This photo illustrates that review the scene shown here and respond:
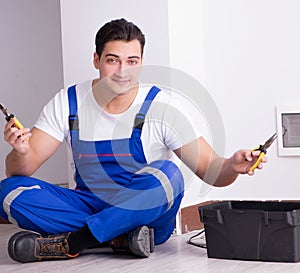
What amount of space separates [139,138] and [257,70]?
73 cm

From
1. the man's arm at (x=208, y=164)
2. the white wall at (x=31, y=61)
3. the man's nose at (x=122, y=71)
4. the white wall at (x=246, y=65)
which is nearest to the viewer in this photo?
the man's arm at (x=208, y=164)

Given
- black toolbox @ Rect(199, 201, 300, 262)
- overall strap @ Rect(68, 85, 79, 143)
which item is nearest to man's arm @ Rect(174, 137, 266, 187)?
black toolbox @ Rect(199, 201, 300, 262)

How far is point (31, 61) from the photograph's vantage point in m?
4.01

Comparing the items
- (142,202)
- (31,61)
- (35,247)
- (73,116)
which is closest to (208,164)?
(142,202)

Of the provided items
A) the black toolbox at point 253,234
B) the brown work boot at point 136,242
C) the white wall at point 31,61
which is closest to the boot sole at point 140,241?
the brown work boot at point 136,242

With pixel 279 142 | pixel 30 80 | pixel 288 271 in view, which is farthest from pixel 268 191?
pixel 30 80

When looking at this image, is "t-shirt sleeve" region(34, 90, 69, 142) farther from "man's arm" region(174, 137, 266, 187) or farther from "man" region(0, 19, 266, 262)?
"man's arm" region(174, 137, 266, 187)

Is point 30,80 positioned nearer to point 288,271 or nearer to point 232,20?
point 232,20

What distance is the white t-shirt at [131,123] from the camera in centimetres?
269

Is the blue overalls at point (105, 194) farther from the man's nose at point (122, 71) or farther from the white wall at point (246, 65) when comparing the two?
the white wall at point (246, 65)

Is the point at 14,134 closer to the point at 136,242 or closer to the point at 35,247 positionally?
the point at 35,247

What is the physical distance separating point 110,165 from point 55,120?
264mm

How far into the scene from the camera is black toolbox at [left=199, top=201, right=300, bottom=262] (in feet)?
7.75

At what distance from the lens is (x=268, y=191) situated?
314 centimetres
